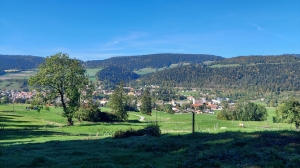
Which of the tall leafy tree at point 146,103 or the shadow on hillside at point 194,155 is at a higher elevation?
the shadow on hillside at point 194,155

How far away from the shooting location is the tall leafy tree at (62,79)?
151ft

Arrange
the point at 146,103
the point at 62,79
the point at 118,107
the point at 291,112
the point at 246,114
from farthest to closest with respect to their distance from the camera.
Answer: the point at 146,103 < the point at 246,114 < the point at 118,107 < the point at 291,112 < the point at 62,79

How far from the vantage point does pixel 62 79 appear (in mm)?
47156

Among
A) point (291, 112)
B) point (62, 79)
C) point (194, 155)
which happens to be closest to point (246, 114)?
point (291, 112)

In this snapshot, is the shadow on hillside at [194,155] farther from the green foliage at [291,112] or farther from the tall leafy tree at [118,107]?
the tall leafy tree at [118,107]

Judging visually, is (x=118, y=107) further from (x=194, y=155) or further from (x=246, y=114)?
(x=194, y=155)

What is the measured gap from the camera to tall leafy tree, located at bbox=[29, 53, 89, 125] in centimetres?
4591

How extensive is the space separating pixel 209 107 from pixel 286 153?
127 m

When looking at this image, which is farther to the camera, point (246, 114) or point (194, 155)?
point (246, 114)

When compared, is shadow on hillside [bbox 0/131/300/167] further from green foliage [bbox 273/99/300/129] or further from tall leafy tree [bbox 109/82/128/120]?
tall leafy tree [bbox 109/82/128/120]

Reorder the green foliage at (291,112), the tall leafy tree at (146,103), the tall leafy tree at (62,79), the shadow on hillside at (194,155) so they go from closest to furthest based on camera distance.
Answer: the shadow on hillside at (194,155)
the tall leafy tree at (62,79)
the green foliage at (291,112)
the tall leafy tree at (146,103)

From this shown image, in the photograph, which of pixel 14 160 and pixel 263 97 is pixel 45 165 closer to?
pixel 14 160

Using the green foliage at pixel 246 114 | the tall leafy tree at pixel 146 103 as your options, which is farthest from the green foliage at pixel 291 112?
the tall leafy tree at pixel 146 103

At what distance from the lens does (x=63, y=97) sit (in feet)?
160
